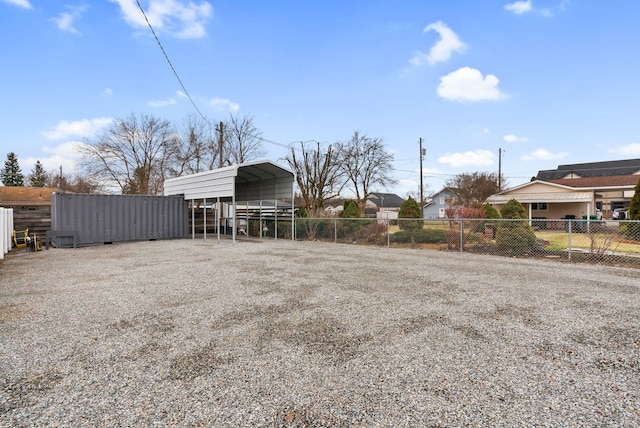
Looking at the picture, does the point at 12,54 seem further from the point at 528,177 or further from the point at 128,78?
the point at 528,177

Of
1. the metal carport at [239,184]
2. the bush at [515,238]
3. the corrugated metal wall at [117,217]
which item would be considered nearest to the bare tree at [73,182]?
the metal carport at [239,184]

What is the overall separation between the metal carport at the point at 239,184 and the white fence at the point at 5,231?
605cm

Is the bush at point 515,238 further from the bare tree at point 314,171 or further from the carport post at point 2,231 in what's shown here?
the carport post at point 2,231

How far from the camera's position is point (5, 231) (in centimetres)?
999

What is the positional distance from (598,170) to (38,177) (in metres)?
66.5

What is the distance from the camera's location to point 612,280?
579 centimetres

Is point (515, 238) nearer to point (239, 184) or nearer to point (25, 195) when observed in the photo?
point (239, 184)

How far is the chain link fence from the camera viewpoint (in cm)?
787

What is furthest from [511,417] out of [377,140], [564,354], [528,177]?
[528,177]

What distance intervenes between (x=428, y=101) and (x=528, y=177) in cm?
3134

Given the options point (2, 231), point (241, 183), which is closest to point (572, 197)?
point (241, 183)

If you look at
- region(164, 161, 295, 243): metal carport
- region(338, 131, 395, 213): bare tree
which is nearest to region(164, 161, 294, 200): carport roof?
region(164, 161, 295, 243): metal carport

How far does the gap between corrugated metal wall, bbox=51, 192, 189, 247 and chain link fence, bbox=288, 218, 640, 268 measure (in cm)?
600

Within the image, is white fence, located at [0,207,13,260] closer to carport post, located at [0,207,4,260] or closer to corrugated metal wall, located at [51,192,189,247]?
carport post, located at [0,207,4,260]
